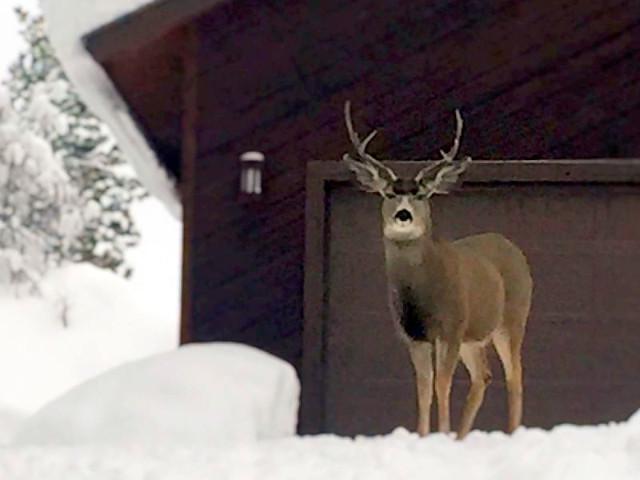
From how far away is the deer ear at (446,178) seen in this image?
3.36 metres

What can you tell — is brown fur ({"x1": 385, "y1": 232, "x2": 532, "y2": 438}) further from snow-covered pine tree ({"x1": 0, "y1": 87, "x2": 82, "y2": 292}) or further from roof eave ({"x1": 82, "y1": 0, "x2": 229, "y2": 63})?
snow-covered pine tree ({"x1": 0, "y1": 87, "x2": 82, "y2": 292})

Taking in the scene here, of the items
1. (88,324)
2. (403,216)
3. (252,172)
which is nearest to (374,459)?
(403,216)

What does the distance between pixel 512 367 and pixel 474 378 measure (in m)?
0.13

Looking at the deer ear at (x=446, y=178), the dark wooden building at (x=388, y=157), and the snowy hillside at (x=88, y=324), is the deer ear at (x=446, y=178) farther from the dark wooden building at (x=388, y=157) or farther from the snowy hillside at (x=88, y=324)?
the snowy hillside at (x=88, y=324)

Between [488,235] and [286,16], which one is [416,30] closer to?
[286,16]

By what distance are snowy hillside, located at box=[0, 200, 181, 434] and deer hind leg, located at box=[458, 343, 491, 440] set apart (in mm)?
1238

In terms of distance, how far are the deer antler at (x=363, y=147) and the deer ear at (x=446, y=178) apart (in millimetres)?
121

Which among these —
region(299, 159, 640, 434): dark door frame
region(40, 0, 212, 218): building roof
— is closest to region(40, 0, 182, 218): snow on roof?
region(40, 0, 212, 218): building roof

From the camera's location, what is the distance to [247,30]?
13.0 ft

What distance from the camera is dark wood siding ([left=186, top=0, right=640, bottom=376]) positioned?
365 cm

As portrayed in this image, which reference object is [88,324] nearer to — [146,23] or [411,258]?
[146,23]

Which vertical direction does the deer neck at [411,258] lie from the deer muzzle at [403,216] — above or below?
below

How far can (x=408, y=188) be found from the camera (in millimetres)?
3348

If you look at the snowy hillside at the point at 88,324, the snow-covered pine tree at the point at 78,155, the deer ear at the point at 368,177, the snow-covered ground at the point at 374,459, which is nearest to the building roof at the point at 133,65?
the snow-covered pine tree at the point at 78,155
